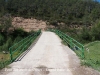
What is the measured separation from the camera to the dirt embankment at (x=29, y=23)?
7206cm

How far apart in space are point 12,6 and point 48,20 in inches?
Answer: 646

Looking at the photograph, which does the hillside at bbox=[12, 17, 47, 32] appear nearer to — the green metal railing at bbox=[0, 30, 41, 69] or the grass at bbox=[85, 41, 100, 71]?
the green metal railing at bbox=[0, 30, 41, 69]

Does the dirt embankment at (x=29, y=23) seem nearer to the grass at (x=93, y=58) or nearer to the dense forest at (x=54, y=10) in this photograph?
the dense forest at (x=54, y=10)

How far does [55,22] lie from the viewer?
76812 millimetres

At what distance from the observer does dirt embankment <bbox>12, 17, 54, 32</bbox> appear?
72.1 meters

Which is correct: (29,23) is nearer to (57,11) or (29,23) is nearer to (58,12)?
(58,12)

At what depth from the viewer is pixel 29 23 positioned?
242 feet

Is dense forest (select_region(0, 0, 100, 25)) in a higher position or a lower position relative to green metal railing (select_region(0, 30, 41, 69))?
higher

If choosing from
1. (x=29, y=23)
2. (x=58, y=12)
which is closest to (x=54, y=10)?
(x=58, y=12)

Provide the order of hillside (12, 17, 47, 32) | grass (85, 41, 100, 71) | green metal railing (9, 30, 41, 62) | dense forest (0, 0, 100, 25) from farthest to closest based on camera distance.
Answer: dense forest (0, 0, 100, 25), hillside (12, 17, 47, 32), green metal railing (9, 30, 41, 62), grass (85, 41, 100, 71)

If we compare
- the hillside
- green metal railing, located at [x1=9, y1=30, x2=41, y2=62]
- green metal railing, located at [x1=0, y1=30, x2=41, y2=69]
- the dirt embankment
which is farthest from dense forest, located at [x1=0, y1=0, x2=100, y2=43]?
green metal railing, located at [x1=0, y1=30, x2=41, y2=69]

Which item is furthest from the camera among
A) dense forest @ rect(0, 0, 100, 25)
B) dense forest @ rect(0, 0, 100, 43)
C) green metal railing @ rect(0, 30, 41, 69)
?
dense forest @ rect(0, 0, 100, 25)

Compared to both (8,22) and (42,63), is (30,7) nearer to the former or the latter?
(8,22)

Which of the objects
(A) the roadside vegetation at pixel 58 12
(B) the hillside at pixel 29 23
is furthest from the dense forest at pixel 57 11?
(B) the hillside at pixel 29 23
